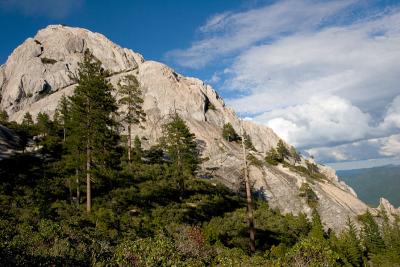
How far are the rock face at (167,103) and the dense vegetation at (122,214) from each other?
4.44m

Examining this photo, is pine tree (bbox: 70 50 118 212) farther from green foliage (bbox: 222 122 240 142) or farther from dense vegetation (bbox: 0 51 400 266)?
green foliage (bbox: 222 122 240 142)

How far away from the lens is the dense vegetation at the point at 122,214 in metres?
12.4

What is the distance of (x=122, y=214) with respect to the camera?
30.9 m

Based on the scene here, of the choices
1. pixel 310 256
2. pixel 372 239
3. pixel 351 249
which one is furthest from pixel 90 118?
pixel 372 239

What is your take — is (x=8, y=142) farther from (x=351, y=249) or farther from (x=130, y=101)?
(x=351, y=249)

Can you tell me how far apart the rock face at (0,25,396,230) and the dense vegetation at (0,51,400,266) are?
4.44 metres

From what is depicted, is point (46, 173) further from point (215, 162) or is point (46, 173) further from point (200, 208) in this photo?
point (215, 162)

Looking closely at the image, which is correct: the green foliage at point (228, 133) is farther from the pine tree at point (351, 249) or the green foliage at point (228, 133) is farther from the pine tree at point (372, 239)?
the pine tree at point (351, 249)

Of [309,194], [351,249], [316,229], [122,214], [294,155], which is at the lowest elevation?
[351,249]

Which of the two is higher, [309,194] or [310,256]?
[309,194]

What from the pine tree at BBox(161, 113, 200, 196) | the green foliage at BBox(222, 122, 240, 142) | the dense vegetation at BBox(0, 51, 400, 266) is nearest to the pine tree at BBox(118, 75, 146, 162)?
the dense vegetation at BBox(0, 51, 400, 266)

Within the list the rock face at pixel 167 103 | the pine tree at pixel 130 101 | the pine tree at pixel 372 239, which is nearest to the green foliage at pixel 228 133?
the rock face at pixel 167 103

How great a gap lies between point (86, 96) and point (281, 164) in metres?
52.0

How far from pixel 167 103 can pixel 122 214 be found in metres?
57.5
